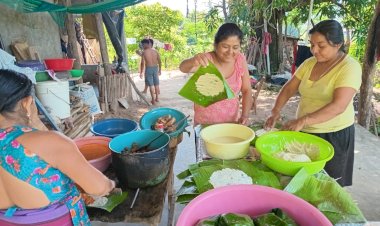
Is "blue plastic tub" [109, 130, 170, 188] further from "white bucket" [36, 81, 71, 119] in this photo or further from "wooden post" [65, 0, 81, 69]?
"wooden post" [65, 0, 81, 69]

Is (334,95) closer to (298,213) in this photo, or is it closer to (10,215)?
(298,213)

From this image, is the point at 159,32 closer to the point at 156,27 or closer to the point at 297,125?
the point at 156,27

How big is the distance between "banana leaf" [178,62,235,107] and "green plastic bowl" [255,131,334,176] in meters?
0.40

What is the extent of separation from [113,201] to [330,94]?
1441mm

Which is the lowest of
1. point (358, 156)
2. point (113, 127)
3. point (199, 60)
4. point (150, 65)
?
point (358, 156)

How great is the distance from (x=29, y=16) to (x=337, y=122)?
17.5 ft

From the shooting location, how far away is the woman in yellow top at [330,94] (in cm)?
163

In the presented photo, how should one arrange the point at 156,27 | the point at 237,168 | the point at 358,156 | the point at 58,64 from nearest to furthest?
the point at 237,168
the point at 358,156
the point at 58,64
the point at 156,27

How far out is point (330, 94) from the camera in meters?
1.73

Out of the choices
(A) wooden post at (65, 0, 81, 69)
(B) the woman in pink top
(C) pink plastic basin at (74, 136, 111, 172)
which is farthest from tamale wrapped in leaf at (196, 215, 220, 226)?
(A) wooden post at (65, 0, 81, 69)

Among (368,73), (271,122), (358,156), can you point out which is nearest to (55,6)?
(271,122)

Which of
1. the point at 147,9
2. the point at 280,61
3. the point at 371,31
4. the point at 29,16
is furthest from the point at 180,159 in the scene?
the point at 147,9

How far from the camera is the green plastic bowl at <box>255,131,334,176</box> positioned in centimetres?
129

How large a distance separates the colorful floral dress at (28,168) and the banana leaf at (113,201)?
196 mm
